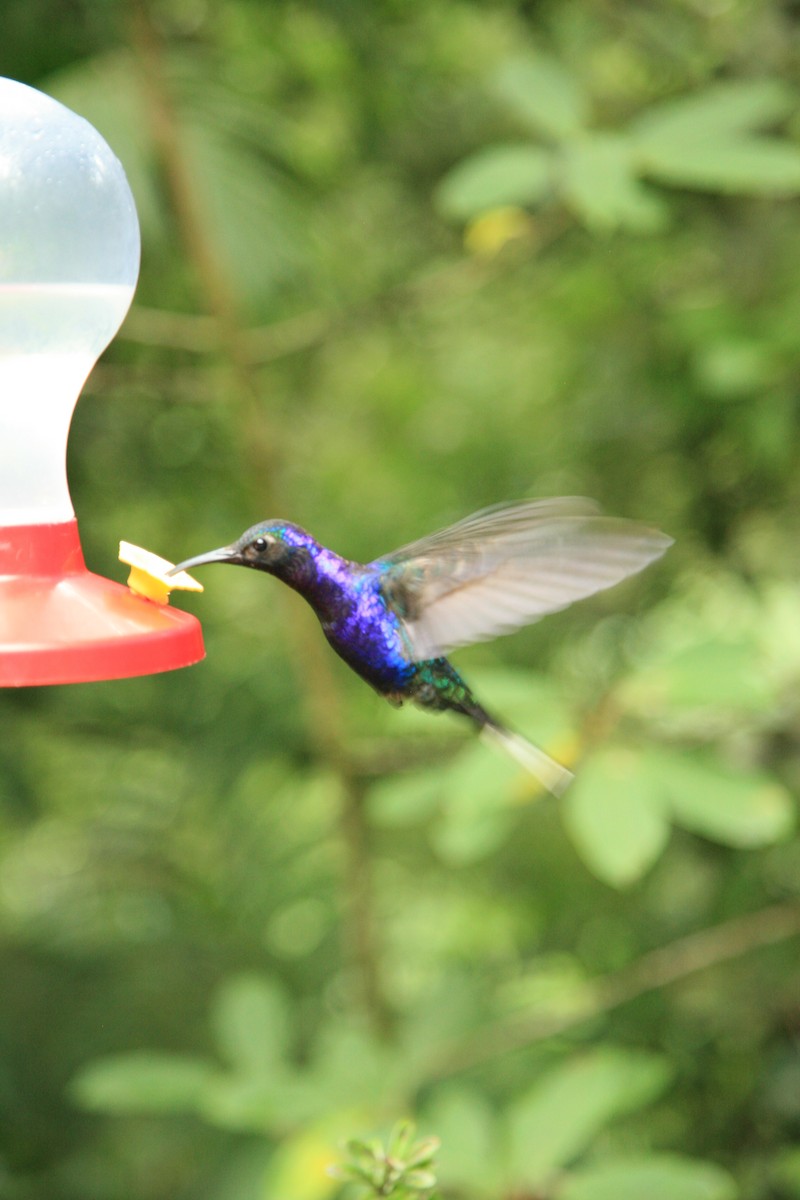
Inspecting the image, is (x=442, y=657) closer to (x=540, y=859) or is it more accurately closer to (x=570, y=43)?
(x=540, y=859)

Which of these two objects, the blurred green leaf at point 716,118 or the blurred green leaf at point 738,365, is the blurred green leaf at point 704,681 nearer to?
the blurred green leaf at point 738,365

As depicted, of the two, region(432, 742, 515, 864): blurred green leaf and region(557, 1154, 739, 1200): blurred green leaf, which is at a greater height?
region(432, 742, 515, 864): blurred green leaf

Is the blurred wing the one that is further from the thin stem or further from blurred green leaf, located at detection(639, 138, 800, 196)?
the thin stem

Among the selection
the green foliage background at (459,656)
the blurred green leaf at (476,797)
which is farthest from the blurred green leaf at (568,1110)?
the blurred green leaf at (476,797)

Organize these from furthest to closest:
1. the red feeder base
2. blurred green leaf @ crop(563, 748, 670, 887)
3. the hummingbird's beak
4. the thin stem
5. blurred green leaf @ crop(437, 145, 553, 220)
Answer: the thin stem → blurred green leaf @ crop(437, 145, 553, 220) → blurred green leaf @ crop(563, 748, 670, 887) → the hummingbird's beak → the red feeder base

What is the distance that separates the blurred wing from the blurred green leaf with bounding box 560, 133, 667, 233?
65 centimetres

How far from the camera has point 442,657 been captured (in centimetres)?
188

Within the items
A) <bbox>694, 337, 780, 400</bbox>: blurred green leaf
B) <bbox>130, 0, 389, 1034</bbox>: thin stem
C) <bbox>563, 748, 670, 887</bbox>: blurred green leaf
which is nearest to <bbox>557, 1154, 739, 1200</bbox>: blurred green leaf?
<bbox>563, 748, 670, 887</bbox>: blurred green leaf

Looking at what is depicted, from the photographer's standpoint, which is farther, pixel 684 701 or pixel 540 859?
pixel 540 859

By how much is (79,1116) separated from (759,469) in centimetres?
202

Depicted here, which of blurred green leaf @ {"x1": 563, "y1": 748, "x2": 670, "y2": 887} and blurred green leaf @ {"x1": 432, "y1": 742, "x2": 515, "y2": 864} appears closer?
blurred green leaf @ {"x1": 563, "y1": 748, "x2": 670, "y2": 887}

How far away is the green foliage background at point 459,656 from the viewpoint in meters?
2.37

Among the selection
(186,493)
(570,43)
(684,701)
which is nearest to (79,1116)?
(186,493)

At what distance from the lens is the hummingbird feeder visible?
52.5 inches
